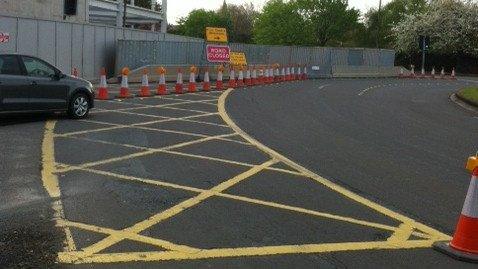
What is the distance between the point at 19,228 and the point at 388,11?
86337 millimetres

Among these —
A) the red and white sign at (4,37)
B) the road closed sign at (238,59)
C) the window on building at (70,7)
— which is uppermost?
the window on building at (70,7)

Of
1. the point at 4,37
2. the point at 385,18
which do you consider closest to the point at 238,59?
the point at 4,37

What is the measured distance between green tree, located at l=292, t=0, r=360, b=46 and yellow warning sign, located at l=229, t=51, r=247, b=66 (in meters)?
52.9

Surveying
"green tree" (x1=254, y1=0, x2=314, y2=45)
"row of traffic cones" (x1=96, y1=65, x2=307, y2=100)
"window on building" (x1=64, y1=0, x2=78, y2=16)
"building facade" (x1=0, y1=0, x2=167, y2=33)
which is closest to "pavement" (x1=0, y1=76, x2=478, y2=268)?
"row of traffic cones" (x1=96, y1=65, x2=307, y2=100)

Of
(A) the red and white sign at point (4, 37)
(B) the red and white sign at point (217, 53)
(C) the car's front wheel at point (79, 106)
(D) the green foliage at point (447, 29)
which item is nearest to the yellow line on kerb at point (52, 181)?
(C) the car's front wheel at point (79, 106)

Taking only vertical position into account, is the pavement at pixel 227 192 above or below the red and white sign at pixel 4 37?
below

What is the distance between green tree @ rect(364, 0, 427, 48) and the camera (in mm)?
82938

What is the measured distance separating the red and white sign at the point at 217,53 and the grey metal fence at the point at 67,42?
3737 millimetres

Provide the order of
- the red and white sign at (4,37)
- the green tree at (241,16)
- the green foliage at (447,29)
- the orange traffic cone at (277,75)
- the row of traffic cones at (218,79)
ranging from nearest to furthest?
1. the row of traffic cones at (218,79)
2. the red and white sign at (4,37)
3. the orange traffic cone at (277,75)
4. the green foliage at (447,29)
5. the green tree at (241,16)

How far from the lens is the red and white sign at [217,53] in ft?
97.8

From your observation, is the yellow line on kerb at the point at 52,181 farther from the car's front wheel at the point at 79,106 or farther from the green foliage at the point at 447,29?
the green foliage at the point at 447,29

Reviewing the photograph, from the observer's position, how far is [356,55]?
45156 mm

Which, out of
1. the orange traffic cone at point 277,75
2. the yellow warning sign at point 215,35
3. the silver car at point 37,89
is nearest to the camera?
the silver car at point 37,89

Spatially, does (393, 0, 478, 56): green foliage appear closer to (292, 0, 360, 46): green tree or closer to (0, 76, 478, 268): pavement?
(292, 0, 360, 46): green tree
